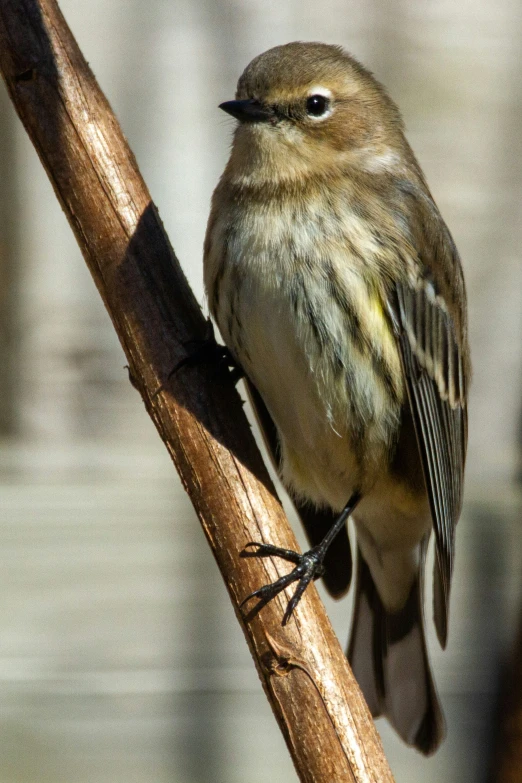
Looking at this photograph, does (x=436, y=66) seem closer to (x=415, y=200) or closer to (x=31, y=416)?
(x=415, y=200)

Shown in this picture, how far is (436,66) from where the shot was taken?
3.43m

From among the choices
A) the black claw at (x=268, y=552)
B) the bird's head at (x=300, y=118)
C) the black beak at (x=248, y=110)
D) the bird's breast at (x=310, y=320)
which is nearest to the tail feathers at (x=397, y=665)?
the bird's breast at (x=310, y=320)

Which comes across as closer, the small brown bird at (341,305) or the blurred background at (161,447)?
the small brown bird at (341,305)

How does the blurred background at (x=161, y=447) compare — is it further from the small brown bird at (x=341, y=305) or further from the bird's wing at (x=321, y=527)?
the small brown bird at (x=341, y=305)

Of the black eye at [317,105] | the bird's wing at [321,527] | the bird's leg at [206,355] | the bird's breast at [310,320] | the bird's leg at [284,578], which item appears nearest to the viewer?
the bird's leg at [284,578]

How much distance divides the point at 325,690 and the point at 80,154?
104cm

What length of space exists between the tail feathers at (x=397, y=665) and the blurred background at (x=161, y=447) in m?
0.79

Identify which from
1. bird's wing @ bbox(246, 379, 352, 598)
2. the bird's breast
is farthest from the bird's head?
bird's wing @ bbox(246, 379, 352, 598)

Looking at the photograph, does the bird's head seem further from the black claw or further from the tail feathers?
the tail feathers

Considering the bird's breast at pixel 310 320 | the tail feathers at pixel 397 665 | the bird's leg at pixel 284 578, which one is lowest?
the tail feathers at pixel 397 665

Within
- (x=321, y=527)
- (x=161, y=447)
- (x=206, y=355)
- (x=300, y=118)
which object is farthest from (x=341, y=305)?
(x=161, y=447)

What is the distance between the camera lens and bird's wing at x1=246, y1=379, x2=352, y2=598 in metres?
2.38

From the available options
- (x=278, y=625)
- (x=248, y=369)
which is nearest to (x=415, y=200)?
(x=248, y=369)

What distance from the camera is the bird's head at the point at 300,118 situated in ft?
6.79
